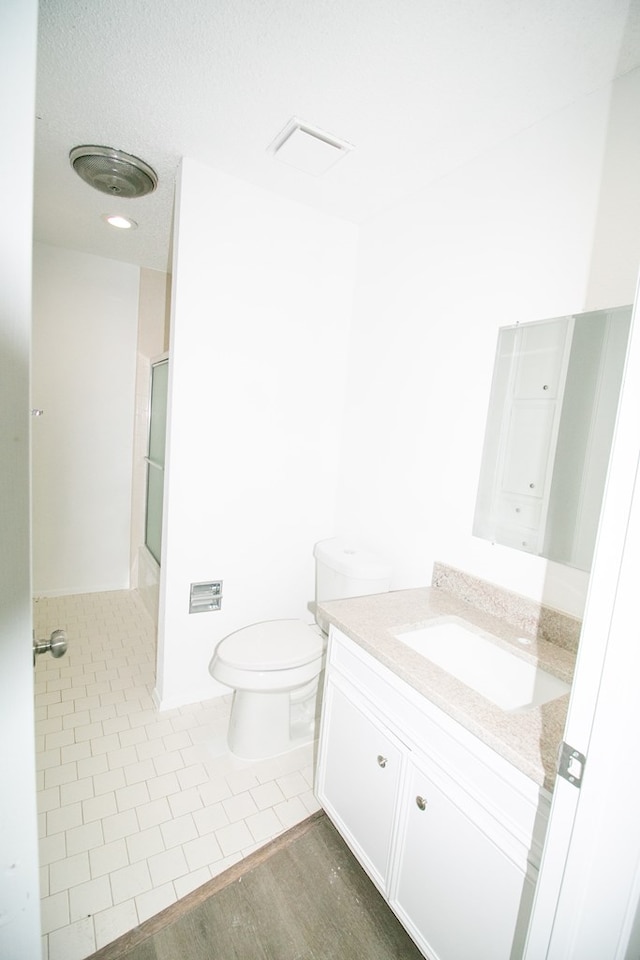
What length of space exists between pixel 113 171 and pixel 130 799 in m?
2.52

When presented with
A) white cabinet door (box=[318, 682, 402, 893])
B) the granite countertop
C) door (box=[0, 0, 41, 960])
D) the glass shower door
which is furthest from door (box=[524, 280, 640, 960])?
A: the glass shower door

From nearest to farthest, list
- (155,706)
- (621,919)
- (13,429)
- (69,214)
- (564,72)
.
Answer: (13,429) < (621,919) < (564,72) < (155,706) < (69,214)

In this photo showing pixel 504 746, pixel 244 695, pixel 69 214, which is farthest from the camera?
pixel 69 214

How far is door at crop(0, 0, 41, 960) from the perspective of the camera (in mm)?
453

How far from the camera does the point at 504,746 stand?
823 mm

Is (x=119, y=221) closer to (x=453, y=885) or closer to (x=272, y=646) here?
(x=272, y=646)

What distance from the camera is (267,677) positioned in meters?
1.62

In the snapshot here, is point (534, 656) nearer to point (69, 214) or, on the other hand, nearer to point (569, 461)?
point (569, 461)

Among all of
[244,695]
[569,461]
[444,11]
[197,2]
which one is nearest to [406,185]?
[444,11]

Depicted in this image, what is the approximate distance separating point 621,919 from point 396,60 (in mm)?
1987

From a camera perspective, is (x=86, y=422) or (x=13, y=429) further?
(x=86, y=422)

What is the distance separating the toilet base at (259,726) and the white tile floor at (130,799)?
1.7 inches

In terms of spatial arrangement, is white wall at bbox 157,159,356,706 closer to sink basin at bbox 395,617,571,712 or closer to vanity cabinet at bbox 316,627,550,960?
vanity cabinet at bbox 316,627,550,960

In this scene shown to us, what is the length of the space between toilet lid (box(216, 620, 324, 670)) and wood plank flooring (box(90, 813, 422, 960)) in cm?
57
